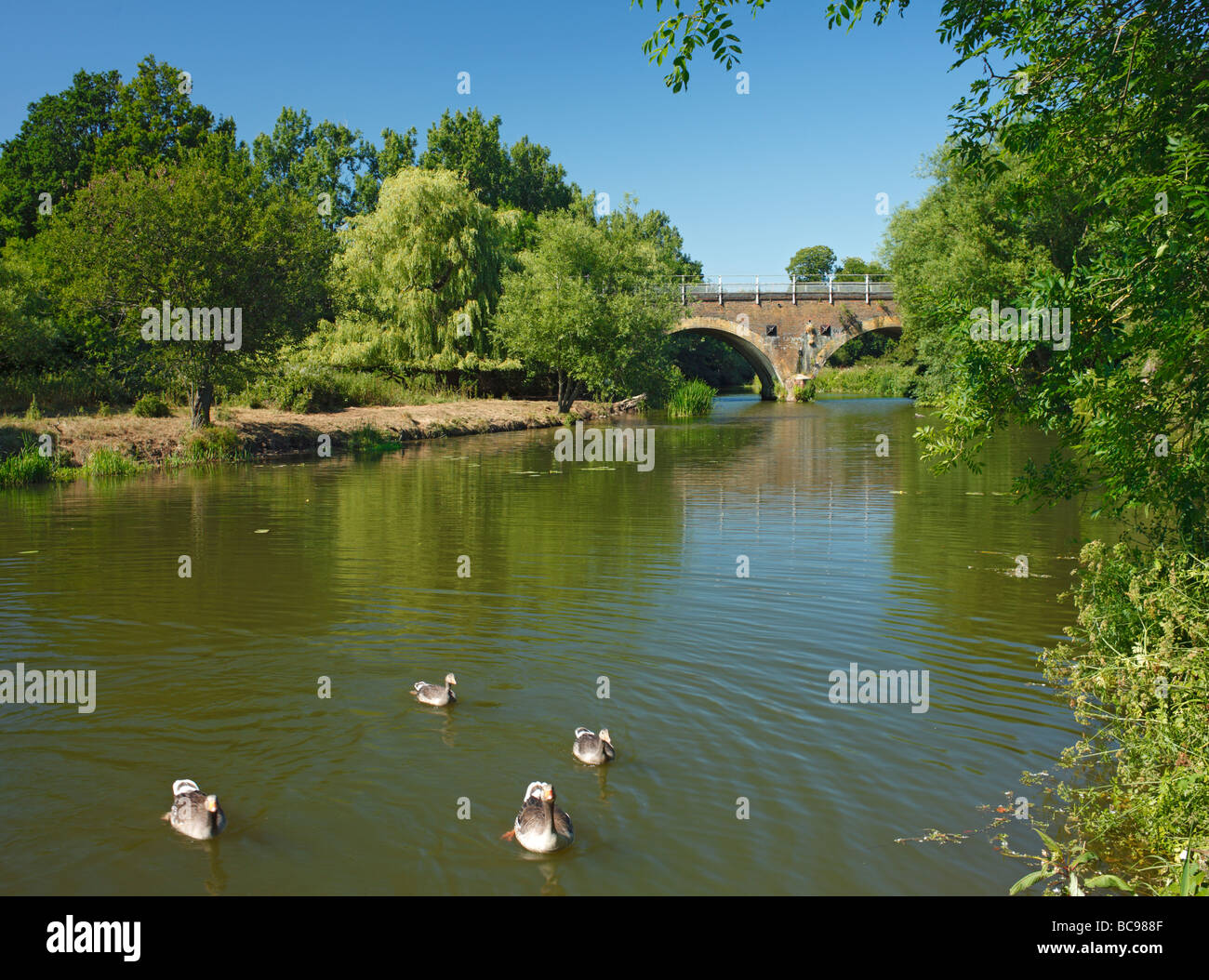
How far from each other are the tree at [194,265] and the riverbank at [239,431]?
1.36m

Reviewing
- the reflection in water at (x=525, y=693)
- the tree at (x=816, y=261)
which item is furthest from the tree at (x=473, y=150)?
the tree at (x=816, y=261)

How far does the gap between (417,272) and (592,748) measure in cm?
4106

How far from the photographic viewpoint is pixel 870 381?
7950cm

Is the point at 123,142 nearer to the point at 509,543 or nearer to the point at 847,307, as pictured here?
the point at 509,543

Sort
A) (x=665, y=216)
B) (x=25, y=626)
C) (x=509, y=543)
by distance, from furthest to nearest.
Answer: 1. (x=665, y=216)
2. (x=509, y=543)
3. (x=25, y=626)

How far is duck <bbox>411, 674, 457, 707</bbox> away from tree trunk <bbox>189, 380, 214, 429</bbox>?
2406cm

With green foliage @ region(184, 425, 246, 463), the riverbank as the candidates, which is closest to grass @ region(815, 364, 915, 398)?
the riverbank

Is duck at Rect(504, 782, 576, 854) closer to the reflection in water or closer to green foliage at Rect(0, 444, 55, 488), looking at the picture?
the reflection in water

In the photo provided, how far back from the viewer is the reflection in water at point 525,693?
5.89 m

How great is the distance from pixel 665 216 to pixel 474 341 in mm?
67898

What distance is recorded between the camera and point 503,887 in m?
5.54

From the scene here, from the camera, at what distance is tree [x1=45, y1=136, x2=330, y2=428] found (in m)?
27.2

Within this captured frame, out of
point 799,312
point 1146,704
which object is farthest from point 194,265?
point 799,312
